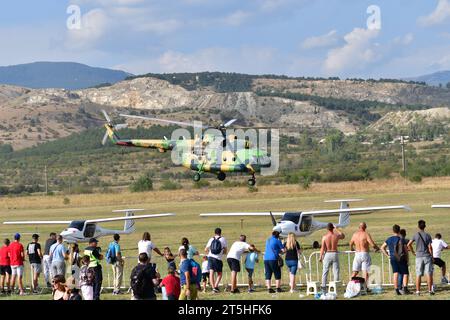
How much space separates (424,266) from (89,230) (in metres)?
18.6

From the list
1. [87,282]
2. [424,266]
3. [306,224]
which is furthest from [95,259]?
[306,224]

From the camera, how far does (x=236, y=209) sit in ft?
182

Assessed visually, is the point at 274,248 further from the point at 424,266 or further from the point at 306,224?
the point at 306,224

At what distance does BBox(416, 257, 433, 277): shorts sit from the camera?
61.3 feet

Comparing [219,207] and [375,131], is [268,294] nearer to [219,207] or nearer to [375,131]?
[219,207]

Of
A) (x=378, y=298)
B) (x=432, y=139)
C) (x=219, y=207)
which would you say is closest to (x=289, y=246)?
(x=378, y=298)

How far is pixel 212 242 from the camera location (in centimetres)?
2083

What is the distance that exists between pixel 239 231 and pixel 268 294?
21551mm

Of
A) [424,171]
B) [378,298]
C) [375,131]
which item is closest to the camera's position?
[378,298]

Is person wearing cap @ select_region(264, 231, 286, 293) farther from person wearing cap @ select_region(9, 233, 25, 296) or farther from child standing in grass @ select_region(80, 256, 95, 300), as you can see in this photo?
person wearing cap @ select_region(9, 233, 25, 296)

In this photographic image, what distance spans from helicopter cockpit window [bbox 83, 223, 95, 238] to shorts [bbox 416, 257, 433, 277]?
18195mm

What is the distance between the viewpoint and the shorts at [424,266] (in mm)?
18688
